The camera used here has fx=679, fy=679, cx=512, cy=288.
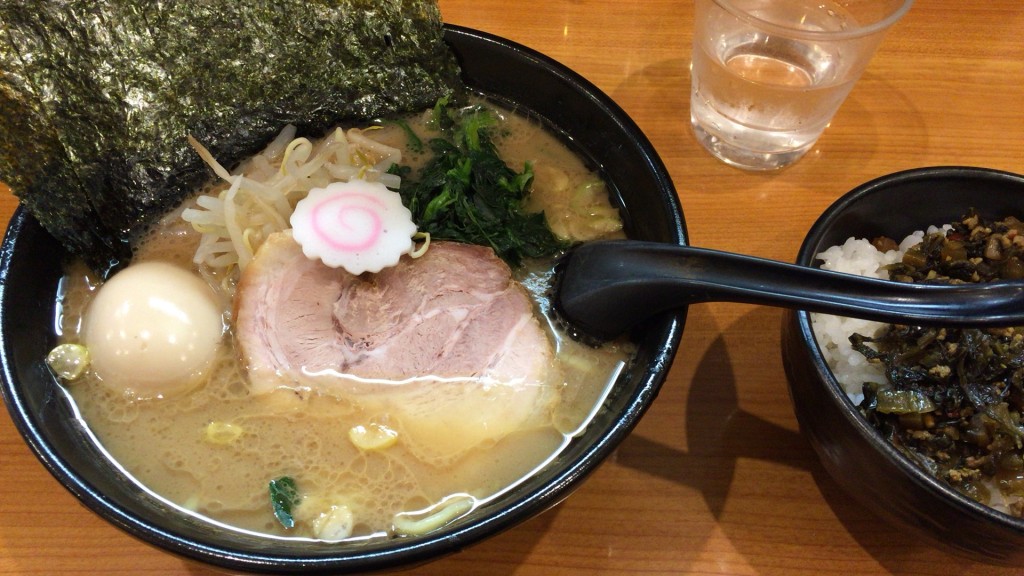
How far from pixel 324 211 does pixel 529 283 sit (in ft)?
1.28

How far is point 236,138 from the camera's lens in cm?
132

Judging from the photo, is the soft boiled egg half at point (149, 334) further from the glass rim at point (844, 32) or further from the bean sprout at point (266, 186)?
the glass rim at point (844, 32)

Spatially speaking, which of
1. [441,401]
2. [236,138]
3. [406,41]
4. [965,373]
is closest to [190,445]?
[441,401]

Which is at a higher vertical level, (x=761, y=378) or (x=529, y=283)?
(x=529, y=283)

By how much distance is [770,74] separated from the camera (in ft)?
4.91

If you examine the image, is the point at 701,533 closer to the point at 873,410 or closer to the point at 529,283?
the point at 873,410

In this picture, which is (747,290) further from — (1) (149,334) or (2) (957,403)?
(1) (149,334)

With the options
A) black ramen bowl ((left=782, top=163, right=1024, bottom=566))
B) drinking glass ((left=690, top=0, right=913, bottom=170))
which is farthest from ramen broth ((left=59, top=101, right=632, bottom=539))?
drinking glass ((left=690, top=0, right=913, bottom=170))

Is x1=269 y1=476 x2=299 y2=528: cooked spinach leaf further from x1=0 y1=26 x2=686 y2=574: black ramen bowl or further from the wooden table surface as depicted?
the wooden table surface

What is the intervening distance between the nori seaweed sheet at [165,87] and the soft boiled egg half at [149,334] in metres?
0.13

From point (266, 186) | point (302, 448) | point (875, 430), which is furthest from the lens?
point (266, 186)

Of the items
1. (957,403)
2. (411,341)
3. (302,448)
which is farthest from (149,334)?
(957,403)

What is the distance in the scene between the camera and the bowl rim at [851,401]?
2.77ft

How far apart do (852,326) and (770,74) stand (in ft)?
2.14
